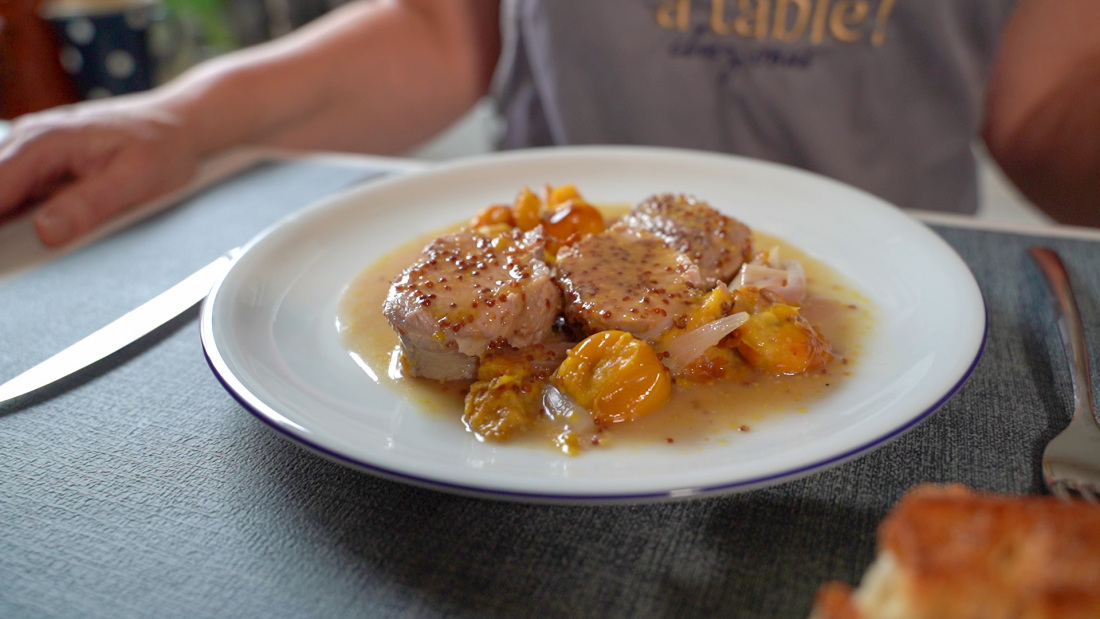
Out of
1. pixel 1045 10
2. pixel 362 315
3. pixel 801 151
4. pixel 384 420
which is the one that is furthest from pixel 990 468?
pixel 1045 10

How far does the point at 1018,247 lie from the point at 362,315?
128 cm

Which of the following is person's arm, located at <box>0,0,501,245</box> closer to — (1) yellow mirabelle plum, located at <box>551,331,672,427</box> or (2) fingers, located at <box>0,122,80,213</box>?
(2) fingers, located at <box>0,122,80,213</box>

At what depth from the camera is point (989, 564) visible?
1.53 feet

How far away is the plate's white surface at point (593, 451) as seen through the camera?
76cm

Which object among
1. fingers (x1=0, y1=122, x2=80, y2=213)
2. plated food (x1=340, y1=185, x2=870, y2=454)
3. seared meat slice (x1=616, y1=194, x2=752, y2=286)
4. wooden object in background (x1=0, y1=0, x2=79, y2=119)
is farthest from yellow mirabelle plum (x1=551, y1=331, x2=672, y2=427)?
wooden object in background (x1=0, y1=0, x2=79, y2=119)

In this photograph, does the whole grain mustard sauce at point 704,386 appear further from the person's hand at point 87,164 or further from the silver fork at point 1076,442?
the person's hand at point 87,164

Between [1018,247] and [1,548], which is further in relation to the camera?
[1018,247]

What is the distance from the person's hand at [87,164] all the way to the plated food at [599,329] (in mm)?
839

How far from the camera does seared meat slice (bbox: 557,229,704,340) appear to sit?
1.07 m

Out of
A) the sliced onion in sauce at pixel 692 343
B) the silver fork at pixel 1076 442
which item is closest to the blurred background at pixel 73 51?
the sliced onion in sauce at pixel 692 343

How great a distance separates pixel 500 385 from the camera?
100cm

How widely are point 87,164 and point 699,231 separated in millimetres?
1460

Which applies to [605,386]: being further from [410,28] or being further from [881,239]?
[410,28]

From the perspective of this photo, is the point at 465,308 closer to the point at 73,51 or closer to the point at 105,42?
the point at 105,42
